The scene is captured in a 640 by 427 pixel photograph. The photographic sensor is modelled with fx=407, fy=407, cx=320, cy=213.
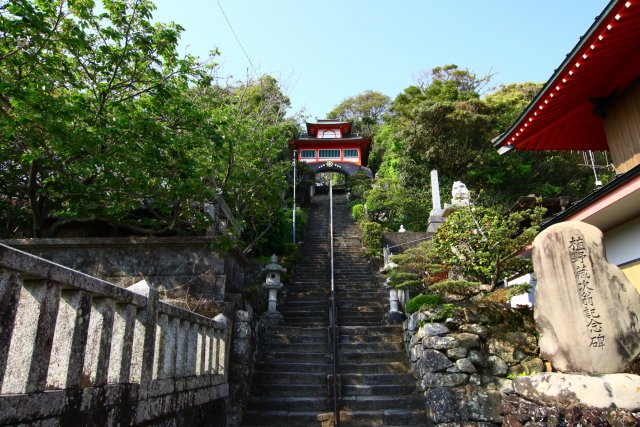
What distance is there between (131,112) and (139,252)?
2.24 m

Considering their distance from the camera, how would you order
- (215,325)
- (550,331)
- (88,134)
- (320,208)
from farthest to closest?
(320,208)
(215,325)
(88,134)
(550,331)

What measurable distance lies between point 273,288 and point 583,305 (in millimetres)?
7735

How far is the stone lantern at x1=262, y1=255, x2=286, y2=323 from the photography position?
10609mm

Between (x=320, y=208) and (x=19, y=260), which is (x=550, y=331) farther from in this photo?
(x=320, y=208)

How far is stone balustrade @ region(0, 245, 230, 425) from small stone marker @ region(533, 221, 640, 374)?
4.21 m

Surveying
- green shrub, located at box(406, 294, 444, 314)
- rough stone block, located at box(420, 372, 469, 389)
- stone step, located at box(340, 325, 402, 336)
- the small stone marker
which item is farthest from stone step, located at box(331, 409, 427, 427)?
the small stone marker

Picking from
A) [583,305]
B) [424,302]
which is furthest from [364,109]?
[583,305]

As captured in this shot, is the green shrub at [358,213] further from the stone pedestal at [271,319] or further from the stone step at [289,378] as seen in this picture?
the stone step at [289,378]

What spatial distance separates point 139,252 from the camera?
6.28 meters

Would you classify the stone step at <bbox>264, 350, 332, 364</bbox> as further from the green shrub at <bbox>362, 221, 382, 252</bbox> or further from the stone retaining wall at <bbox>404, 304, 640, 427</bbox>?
the green shrub at <bbox>362, 221, 382, 252</bbox>

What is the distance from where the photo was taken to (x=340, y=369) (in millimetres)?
7957

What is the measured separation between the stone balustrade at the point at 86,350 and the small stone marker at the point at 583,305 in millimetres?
4206

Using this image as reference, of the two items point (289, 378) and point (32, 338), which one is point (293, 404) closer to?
point (289, 378)

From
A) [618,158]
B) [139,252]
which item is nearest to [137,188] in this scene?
[139,252]
